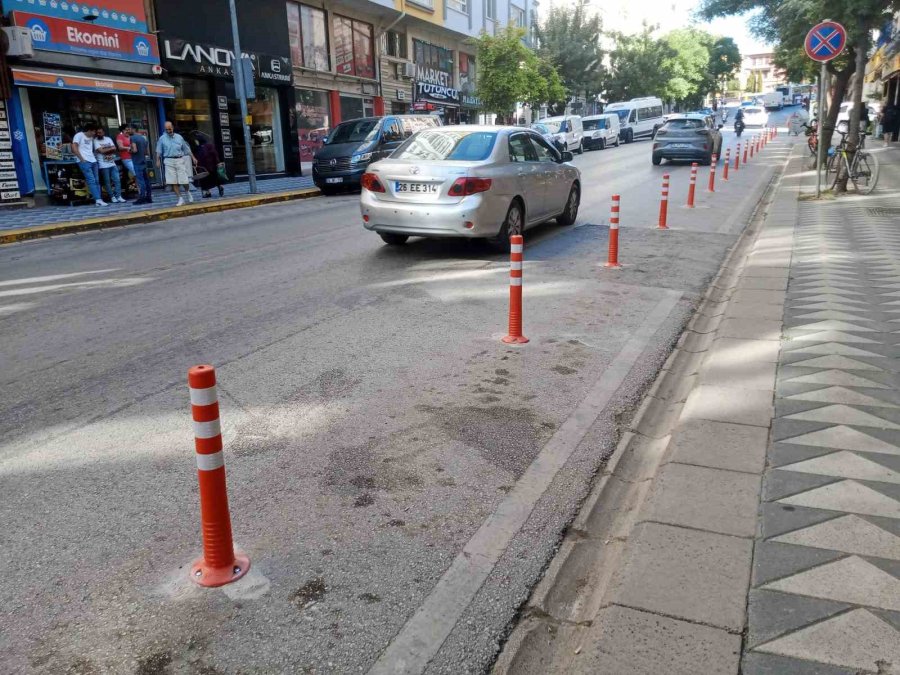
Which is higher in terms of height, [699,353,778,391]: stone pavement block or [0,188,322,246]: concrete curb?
[0,188,322,246]: concrete curb

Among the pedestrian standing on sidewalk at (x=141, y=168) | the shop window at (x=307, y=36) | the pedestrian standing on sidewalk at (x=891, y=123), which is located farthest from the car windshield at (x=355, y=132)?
the pedestrian standing on sidewalk at (x=891, y=123)

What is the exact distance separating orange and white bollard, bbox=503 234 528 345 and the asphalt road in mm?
180

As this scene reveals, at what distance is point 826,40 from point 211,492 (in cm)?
1384

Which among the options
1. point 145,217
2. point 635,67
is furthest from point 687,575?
point 635,67

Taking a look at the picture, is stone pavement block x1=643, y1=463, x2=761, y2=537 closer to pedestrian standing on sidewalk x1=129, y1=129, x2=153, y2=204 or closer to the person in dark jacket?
pedestrian standing on sidewalk x1=129, y1=129, x2=153, y2=204

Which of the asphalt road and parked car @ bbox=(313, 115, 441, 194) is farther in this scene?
parked car @ bbox=(313, 115, 441, 194)

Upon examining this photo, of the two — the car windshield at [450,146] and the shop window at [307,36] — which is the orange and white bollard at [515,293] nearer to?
the car windshield at [450,146]

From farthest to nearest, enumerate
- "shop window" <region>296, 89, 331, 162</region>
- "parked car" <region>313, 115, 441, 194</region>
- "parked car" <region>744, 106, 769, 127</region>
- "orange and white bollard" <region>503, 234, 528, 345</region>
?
"parked car" <region>744, 106, 769, 127</region> < "shop window" <region>296, 89, 331, 162</region> < "parked car" <region>313, 115, 441, 194</region> < "orange and white bollard" <region>503, 234, 528, 345</region>

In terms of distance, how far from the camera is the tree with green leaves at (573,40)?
52281 mm

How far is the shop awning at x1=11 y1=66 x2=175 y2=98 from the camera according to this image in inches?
629

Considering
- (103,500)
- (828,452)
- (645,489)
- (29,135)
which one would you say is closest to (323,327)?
(103,500)

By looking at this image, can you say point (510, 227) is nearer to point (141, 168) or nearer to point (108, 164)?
point (141, 168)

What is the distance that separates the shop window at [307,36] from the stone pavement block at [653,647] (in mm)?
26758

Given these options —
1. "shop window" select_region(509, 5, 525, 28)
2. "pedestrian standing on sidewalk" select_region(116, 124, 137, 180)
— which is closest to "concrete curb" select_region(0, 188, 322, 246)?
"pedestrian standing on sidewalk" select_region(116, 124, 137, 180)
